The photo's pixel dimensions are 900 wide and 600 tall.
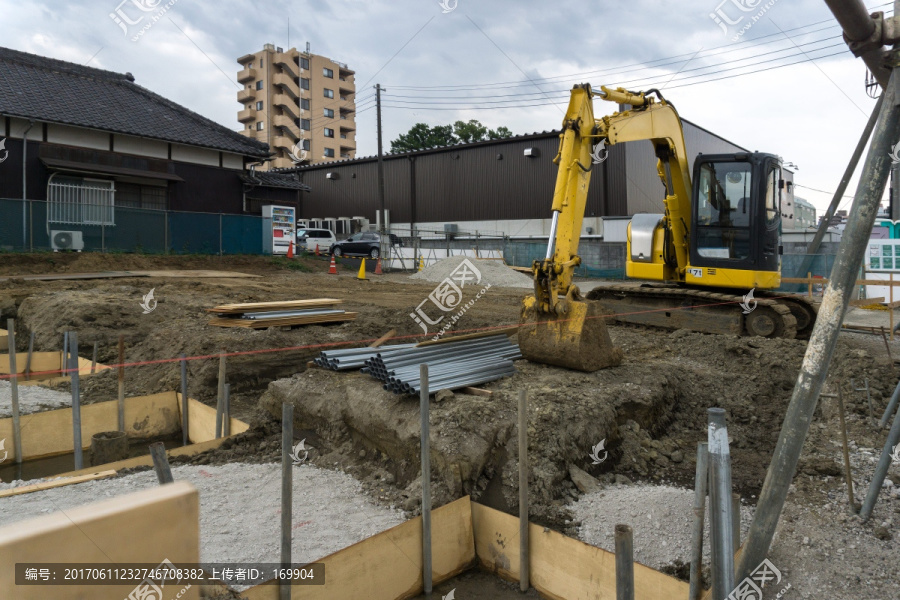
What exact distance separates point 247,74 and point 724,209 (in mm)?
52925

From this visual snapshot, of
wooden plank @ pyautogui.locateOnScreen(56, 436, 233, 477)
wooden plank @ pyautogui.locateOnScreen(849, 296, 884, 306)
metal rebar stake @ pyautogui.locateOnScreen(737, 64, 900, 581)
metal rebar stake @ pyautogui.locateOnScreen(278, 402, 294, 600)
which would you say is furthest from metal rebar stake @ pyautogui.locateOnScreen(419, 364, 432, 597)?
wooden plank @ pyautogui.locateOnScreen(849, 296, 884, 306)

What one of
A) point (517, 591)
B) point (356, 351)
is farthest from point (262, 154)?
point (517, 591)

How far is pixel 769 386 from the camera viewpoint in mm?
7645

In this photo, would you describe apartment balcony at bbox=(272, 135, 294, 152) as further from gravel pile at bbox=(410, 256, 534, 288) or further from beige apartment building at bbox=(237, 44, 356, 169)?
gravel pile at bbox=(410, 256, 534, 288)

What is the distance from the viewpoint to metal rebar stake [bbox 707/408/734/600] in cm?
273

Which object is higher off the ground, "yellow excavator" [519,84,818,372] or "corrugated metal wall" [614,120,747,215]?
"corrugated metal wall" [614,120,747,215]

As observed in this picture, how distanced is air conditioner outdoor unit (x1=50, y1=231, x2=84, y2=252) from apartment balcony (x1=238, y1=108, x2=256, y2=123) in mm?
40584

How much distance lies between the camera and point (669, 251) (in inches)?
448

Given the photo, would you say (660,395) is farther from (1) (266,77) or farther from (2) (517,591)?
(1) (266,77)

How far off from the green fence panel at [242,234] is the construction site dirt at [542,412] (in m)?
10.00

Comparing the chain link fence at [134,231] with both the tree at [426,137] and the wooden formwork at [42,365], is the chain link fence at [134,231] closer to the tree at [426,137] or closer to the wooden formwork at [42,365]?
the wooden formwork at [42,365]

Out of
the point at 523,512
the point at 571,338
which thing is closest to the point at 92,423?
the point at 523,512

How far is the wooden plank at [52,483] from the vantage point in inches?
199

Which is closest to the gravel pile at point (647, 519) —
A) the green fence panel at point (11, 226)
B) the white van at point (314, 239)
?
the green fence panel at point (11, 226)
